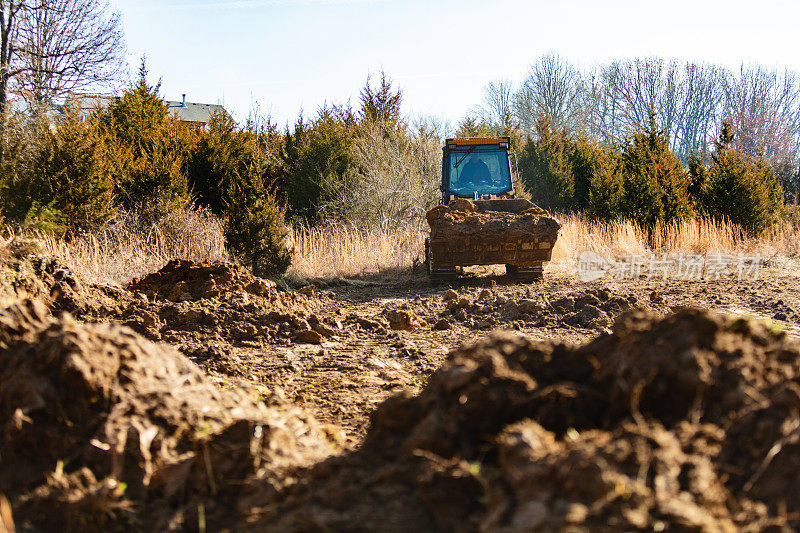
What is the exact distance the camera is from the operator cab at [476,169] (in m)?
11.9

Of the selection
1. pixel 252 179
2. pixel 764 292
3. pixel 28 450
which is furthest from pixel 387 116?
pixel 28 450

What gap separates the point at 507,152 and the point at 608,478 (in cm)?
1081

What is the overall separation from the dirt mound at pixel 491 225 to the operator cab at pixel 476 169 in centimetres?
172

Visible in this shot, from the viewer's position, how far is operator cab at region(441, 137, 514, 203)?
11867 millimetres

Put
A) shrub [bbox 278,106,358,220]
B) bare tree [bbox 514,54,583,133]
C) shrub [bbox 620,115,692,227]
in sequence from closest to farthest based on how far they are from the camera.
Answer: shrub [bbox 620,115,692,227] → shrub [bbox 278,106,358,220] → bare tree [bbox 514,54,583,133]

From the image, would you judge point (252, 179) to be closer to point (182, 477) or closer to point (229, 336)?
point (229, 336)

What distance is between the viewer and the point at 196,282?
783 cm

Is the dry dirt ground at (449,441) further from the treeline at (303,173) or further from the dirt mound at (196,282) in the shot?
the treeline at (303,173)

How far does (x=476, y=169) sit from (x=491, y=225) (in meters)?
2.56

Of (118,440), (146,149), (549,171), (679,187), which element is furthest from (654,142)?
(118,440)

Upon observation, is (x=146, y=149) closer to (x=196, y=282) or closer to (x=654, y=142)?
(x=196, y=282)

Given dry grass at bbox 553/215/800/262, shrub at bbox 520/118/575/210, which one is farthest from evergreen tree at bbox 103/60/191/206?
shrub at bbox 520/118/575/210

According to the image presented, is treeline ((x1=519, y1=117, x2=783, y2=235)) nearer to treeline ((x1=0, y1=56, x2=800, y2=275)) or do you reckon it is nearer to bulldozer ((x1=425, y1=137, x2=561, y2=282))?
treeline ((x1=0, y1=56, x2=800, y2=275))

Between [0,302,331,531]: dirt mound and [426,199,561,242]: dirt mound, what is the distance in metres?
7.29
